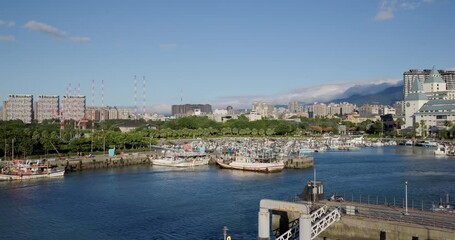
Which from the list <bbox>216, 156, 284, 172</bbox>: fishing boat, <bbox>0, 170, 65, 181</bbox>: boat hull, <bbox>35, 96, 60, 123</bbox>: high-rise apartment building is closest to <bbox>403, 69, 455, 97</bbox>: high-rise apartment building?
<bbox>35, 96, 60, 123</bbox>: high-rise apartment building

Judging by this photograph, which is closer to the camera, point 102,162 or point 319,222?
point 319,222

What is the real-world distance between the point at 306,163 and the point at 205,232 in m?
24.2

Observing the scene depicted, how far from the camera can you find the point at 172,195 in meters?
26.8

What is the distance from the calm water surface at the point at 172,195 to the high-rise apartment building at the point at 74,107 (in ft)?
242

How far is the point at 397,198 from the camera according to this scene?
965 inches

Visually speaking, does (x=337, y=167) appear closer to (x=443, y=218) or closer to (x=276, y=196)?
(x=276, y=196)

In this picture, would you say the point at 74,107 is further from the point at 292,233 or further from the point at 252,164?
the point at 292,233

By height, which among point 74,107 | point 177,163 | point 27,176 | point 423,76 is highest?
point 423,76

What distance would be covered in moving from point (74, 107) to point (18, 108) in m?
15.4

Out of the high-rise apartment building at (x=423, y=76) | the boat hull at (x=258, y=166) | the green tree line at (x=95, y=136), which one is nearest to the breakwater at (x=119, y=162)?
the boat hull at (x=258, y=166)

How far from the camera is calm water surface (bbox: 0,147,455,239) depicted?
63.3ft

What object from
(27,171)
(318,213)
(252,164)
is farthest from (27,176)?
(318,213)

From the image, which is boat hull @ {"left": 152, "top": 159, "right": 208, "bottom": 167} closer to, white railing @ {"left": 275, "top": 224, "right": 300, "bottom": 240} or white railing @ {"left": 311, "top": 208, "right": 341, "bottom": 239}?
white railing @ {"left": 275, "top": 224, "right": 300, "bottom": 240}

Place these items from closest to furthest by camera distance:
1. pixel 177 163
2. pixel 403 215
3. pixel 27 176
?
pixel 403 215 < pixel 27 176 < pixel 177 163
